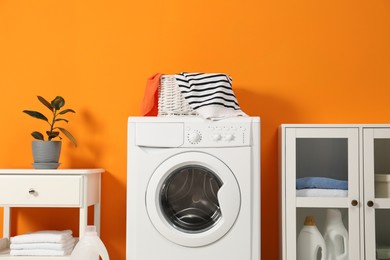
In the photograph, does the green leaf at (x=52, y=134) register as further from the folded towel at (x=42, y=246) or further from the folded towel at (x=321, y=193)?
the folded towel at (x=321, y=193)

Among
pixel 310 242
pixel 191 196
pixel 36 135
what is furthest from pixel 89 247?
pixel 310 242

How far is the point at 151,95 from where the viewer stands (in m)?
3.23

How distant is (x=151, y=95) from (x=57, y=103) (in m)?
0.52

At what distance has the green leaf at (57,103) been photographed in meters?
3.26

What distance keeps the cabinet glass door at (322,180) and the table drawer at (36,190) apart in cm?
111

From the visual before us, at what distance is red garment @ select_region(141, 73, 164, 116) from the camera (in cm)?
322

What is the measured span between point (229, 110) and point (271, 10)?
2.71 ft

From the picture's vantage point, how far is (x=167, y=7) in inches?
140

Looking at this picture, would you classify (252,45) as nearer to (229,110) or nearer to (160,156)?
(229,110)

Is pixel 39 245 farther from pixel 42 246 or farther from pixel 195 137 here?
pixel 195 137

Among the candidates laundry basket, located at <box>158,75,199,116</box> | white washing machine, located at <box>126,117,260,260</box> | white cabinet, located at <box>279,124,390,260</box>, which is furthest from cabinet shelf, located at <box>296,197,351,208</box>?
laundry basket, located at <box>158,75,199,116</box>

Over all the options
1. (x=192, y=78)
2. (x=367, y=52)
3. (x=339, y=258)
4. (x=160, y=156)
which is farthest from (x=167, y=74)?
(x=339, y=258)

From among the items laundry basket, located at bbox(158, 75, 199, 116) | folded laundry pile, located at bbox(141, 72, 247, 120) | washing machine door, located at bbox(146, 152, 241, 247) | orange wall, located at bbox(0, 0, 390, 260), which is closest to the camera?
washing machine door, located at bbox(146, 152, 241, 247)

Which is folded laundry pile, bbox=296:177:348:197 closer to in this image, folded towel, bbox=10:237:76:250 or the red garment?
the red garment
